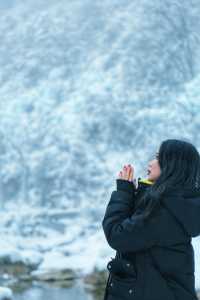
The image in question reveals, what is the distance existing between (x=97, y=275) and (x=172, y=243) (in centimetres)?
1048

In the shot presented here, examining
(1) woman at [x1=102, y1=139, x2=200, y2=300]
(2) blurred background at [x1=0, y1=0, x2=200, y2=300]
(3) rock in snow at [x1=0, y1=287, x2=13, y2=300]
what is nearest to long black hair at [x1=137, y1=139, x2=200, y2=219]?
(1) woman at [x1=102, y1=139, x2=200, y2=300]

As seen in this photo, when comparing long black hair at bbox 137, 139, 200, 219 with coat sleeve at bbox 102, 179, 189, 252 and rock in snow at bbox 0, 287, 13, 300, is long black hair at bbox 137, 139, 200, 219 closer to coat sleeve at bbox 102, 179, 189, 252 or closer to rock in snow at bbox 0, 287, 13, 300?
coat sleeve at bbox 102, 179, 189, 252

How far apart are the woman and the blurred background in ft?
33.3

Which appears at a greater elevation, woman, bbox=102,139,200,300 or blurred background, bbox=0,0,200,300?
blurred background, bbox=0,0,200,300

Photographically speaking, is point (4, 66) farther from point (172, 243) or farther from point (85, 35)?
point (172, 243)

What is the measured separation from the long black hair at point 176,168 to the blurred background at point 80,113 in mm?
10157

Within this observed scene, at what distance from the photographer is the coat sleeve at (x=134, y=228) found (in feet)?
8.81

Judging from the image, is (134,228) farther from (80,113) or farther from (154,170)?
(80,113)

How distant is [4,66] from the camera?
76.4ft

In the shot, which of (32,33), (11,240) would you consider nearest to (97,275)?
(11,240)

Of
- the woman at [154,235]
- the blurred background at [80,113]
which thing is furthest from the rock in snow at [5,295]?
the woman at [154,235]

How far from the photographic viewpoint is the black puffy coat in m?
2.69

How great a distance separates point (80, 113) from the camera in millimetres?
19984

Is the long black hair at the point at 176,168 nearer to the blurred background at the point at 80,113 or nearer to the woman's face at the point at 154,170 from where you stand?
the woman's face at the point at 154,170
